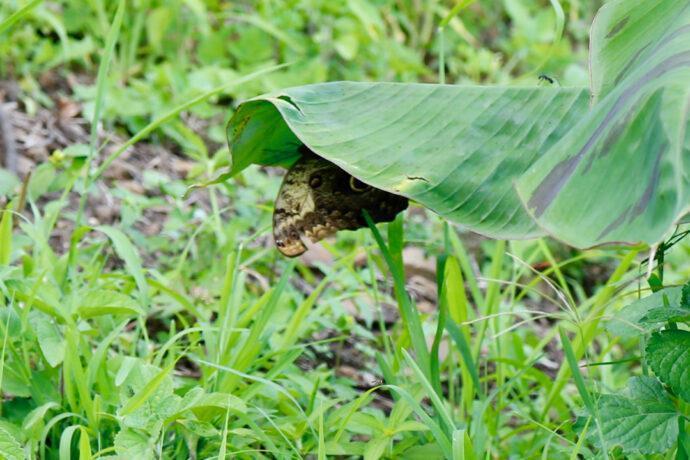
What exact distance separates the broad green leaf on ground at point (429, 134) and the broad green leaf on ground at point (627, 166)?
0.55 feet

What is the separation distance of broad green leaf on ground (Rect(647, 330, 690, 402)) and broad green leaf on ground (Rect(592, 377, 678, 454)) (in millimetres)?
62

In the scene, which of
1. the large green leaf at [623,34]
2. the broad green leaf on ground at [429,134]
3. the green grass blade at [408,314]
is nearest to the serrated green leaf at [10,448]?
the broad green leaf on ground at [429,134]

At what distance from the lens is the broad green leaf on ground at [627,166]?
1.02 metres

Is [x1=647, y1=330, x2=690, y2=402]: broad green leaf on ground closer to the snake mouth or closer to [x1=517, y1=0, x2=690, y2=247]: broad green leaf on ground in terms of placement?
[x1=517, y1=0, x2=690, y2=247]: broad green leaf on ground

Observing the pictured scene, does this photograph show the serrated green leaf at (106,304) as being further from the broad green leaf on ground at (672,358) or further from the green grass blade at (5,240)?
the broad green leaf on ground at (672,358)

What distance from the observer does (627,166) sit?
1104 millimetres

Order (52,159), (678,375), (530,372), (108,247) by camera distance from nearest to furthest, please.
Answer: (678,375), (530,372), (52,159), (108,247)

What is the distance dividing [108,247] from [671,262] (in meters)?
1.71

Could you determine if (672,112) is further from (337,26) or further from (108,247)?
(337,26)

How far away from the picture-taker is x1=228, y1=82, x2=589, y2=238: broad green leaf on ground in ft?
4.57

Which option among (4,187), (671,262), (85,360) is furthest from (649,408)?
(671,262)

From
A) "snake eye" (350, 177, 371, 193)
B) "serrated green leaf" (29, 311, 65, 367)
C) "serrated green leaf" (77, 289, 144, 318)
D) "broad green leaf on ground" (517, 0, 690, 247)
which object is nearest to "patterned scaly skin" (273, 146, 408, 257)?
"snake eye" (350, 177, 371, 193)

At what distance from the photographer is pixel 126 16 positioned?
356 cm

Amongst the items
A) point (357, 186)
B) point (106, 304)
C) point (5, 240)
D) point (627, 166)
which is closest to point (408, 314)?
point (357, 186)
